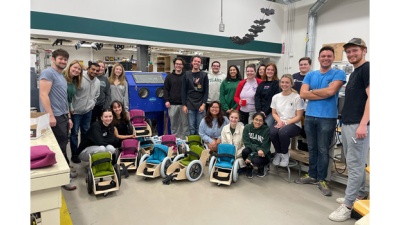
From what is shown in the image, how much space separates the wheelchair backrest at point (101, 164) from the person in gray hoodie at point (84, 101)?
789mm

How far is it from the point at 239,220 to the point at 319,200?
3.30ft

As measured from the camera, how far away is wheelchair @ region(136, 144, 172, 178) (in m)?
3.13

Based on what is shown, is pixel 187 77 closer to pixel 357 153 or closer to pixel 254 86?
pixel 254 86

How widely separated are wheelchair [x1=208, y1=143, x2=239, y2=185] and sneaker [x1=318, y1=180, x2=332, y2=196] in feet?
3.10

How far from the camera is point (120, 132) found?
3656mm

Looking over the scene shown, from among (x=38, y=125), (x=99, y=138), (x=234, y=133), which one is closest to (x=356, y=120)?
(x=234, y=133)

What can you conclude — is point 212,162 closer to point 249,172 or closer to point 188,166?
point 188,166

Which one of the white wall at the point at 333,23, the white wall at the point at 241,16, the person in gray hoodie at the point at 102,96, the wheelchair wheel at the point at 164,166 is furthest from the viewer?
the white wall at the point at 333,23

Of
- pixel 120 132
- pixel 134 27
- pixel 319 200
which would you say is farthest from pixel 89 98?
pixel 319 200

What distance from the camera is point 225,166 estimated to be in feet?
10.3

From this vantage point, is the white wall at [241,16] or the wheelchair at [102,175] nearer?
the wheelchair at [102,175]

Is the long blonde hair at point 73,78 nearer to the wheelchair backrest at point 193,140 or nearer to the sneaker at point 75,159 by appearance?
the sneaker at point 75,159

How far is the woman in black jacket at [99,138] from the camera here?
10.4 feet

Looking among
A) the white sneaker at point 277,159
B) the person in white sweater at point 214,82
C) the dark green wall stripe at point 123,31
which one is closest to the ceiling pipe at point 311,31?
the dark green wall stripe at point 123,31
